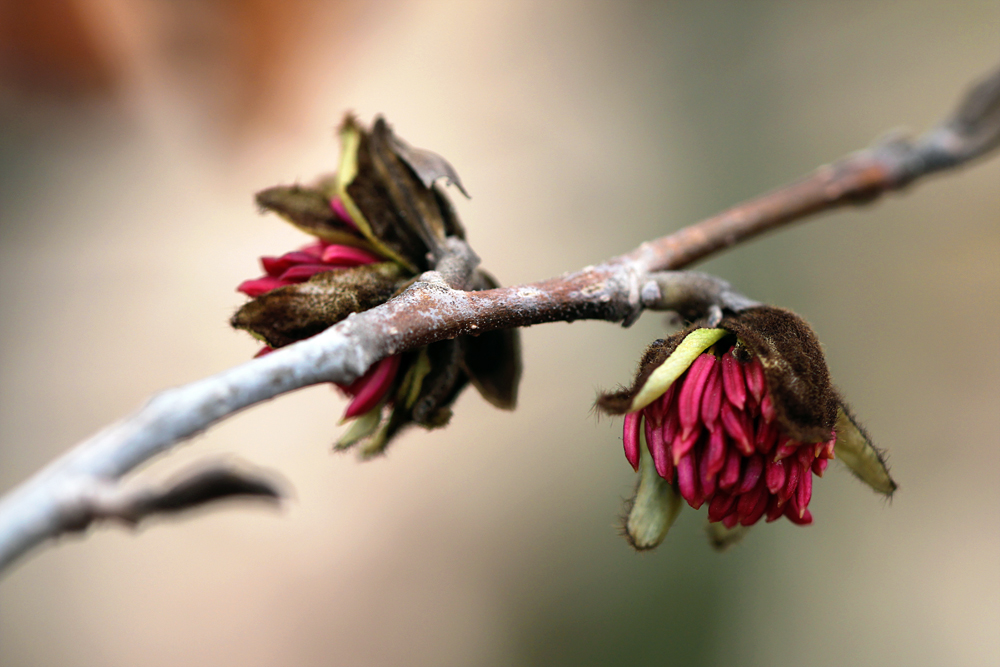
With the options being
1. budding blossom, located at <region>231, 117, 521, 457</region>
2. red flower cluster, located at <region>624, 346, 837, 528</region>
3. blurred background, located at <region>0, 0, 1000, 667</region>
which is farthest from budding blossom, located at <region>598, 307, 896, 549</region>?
blurred background, located at <region>0, 0, 1000, 667</region>

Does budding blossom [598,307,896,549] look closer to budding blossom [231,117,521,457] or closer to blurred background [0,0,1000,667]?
budding blossom [231,117,521,457]

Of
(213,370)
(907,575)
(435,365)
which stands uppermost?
(213,370)

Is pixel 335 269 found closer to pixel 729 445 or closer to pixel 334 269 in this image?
pixel 334 269

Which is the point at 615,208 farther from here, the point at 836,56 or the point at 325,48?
the point at 325,48

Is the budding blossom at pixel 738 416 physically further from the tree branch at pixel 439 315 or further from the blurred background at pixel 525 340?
the blurred background at pixel 525 340

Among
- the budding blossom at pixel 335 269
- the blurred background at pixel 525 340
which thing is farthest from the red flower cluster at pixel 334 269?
the blurred background at pixel 525 340

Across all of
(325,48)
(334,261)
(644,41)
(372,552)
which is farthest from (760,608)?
(325,48)

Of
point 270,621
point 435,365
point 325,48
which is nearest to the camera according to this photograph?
point 435,365
